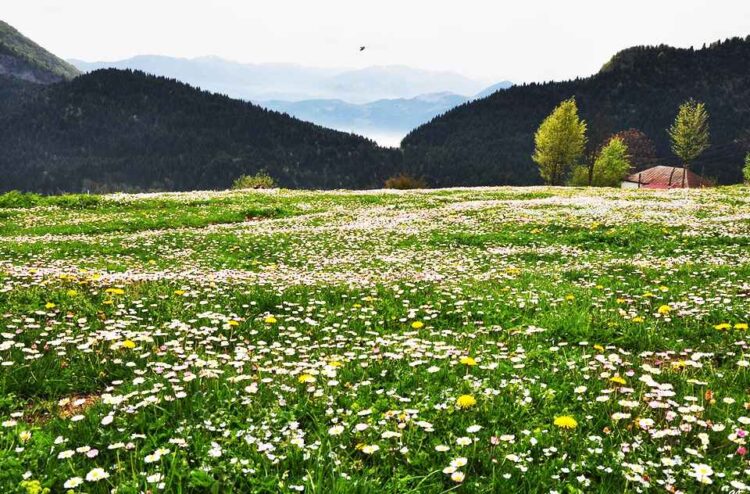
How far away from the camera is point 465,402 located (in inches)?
184

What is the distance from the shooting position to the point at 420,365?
5.93 meters

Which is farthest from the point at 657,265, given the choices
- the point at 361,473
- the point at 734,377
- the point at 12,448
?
the point at 12,448

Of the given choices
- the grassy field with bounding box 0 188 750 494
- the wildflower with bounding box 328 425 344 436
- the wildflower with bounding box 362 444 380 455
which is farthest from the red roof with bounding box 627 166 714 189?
the wildflower with bounding box 362 444 380 455

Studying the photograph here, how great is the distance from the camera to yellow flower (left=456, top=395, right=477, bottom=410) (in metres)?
4.68

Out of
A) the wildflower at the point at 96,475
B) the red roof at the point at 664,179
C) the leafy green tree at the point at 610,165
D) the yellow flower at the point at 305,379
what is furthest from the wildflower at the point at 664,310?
the red roof at the point at 664,179

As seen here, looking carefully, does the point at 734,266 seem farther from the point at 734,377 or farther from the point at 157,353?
the point at 157,353

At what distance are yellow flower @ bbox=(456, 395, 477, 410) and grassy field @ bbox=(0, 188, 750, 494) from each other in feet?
0.10

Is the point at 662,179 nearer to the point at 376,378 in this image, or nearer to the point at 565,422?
the point at 376,378

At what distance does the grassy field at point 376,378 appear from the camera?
3756 millimetres

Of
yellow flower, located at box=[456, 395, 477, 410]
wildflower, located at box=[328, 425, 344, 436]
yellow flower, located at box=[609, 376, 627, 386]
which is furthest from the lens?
yellow flower, located at box=[609, 376, 627, 386]

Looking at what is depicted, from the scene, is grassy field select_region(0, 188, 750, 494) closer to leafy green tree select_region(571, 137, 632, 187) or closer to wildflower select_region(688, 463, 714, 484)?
wildflower select_region(688, 463, 714, 484)

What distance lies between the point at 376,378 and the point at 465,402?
4.37 ft

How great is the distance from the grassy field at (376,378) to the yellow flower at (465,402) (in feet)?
0.10

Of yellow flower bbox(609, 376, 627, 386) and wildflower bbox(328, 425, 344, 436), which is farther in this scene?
yellow flower bbox(609, 376, 627, 386)
